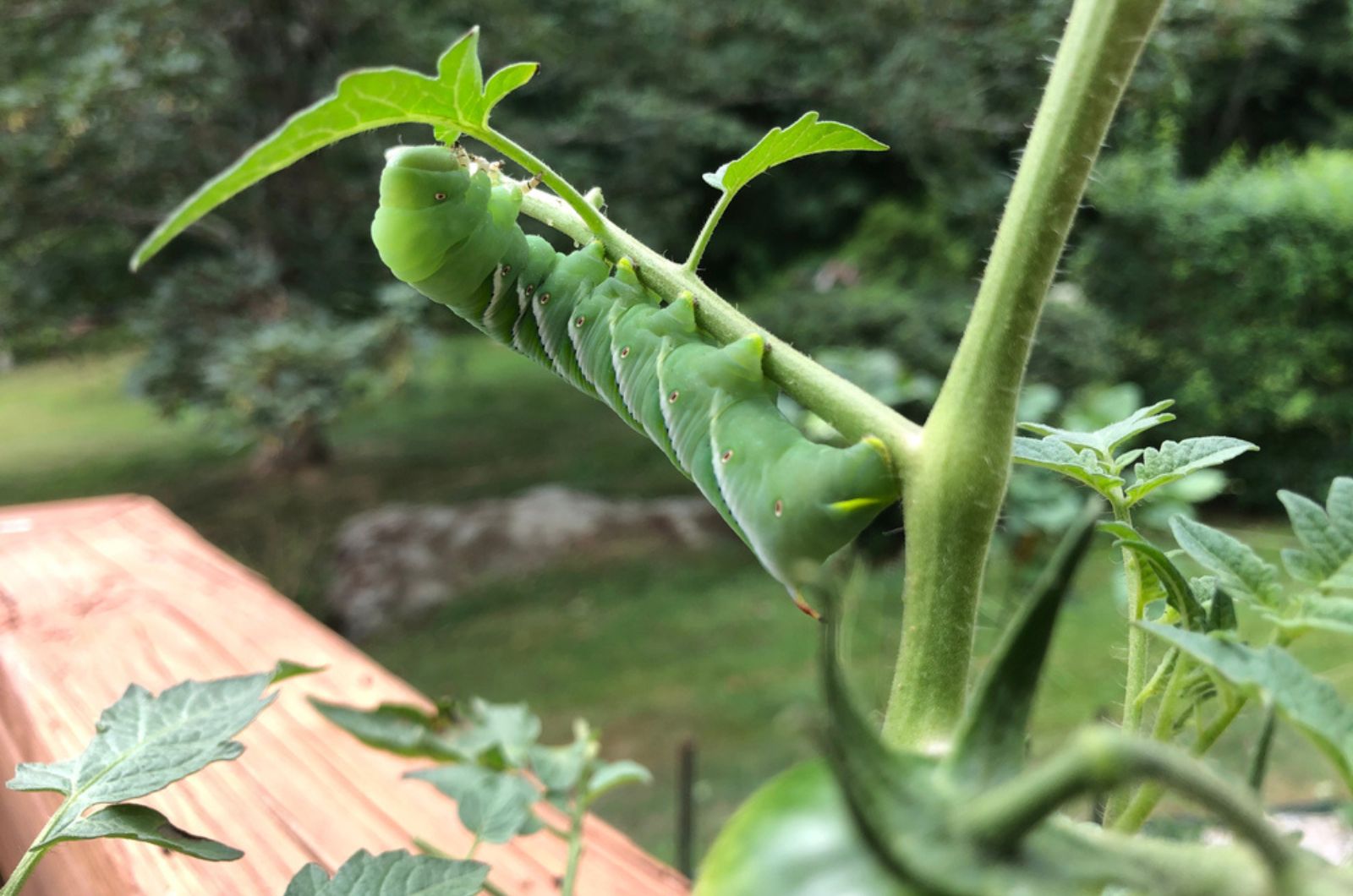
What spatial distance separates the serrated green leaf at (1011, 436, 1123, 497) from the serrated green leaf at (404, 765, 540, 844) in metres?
0.46

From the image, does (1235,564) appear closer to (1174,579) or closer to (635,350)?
(1174,579)

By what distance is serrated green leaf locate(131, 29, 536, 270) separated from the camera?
0.34 meters

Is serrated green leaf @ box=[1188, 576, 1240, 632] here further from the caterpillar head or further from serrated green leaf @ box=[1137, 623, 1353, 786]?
the caterpillar head

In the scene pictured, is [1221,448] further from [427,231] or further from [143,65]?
[143,65]

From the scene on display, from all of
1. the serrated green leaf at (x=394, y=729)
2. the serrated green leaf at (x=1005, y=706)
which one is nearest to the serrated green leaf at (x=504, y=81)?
the serrated green leaf at (x=1005, y=706)

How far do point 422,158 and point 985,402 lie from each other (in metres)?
0.49

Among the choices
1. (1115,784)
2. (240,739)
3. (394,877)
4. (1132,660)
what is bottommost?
(240,739)

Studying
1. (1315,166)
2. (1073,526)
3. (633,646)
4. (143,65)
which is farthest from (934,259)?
(1073,526)

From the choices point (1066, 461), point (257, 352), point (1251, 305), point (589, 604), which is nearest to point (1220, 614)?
point (1066, 461)

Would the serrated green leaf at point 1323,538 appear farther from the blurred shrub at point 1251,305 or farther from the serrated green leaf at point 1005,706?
the blurred shrub at point 1251,305

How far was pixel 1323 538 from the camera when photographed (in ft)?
1.34

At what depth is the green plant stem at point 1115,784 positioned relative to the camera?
0.68 feet

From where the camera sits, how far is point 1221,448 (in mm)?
510

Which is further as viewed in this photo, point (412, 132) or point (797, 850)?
point (412, 132)
